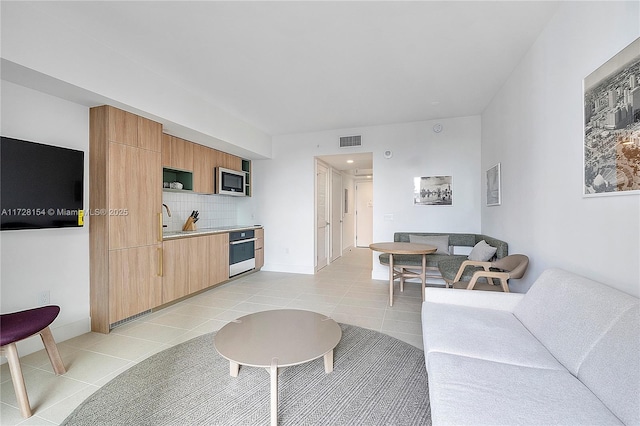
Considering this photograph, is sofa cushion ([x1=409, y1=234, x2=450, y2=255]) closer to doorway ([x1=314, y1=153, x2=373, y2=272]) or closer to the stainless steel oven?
doorway ([x1=314, y1=153, x2=373, y2=272])

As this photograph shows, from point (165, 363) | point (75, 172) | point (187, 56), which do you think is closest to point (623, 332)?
point (165, 363)

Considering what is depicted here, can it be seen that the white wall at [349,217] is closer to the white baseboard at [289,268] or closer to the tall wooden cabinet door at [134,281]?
the white baseboard at [289,268]

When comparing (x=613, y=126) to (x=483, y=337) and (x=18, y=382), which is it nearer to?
(x=483, y=337)

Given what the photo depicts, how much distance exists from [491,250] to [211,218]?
4.46 meters

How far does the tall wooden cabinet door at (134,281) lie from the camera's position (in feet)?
8.91

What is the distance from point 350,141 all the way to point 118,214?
3.72 m

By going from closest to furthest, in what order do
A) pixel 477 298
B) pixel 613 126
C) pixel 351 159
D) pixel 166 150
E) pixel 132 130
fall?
pixel 613 126 → pixel 477 298 → pixel 132 130 → pixel 166 150 → pixel 351 159

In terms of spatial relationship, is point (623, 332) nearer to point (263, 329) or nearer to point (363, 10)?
point (263, 329)

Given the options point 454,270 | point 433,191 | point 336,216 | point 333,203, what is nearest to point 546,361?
point 454,270

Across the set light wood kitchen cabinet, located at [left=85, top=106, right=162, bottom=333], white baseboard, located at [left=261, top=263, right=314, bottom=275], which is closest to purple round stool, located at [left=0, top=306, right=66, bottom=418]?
light wood kitchen cabinet, located at [left=85, top=106, right=162, bottom=333]

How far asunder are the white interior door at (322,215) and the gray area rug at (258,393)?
3.35 meters

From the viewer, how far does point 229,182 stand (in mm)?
4887

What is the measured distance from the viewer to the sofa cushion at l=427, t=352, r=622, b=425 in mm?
953

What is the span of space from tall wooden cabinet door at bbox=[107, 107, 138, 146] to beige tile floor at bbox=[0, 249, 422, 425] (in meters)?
1.97
